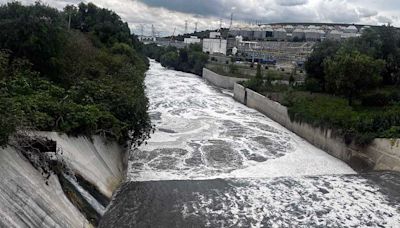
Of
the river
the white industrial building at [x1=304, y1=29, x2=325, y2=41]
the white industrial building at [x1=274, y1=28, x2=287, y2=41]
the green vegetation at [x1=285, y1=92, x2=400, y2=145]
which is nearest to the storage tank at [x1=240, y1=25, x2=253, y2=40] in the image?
the white industrial building at [x1=274, y1=28, x2=287, y2=41]

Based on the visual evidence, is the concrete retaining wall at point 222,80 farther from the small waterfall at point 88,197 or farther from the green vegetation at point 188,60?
the small waterfall at point 88,197

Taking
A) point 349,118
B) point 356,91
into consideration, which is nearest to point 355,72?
point 356,91

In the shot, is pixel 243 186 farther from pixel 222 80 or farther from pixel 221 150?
pixel 222 80

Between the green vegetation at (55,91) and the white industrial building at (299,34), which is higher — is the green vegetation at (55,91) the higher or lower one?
the lower one

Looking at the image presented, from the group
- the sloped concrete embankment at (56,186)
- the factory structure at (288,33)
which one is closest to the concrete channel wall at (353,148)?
the sloped concrete embankment at (56,186)

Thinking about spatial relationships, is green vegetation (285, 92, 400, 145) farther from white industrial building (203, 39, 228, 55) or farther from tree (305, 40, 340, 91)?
white industrial building (203, 39, 228, 55)

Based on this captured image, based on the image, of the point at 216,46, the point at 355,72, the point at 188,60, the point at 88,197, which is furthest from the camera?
the point at 216,46
